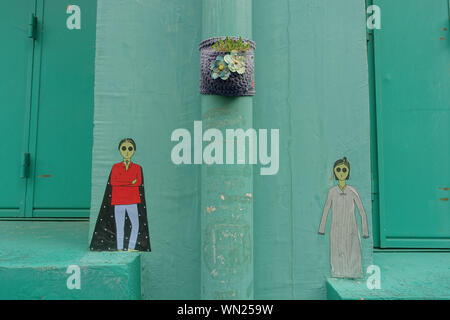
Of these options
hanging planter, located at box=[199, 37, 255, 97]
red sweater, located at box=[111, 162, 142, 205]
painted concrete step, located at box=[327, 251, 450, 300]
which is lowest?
painted concrete step, located at box=[327, 251, 450, 300]

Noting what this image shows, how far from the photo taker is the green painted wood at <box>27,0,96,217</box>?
3379mm

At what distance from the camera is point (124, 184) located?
7.82 ft

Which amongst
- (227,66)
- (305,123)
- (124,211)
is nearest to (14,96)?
(124,211)

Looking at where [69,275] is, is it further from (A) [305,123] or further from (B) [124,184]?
(A) [305,123]

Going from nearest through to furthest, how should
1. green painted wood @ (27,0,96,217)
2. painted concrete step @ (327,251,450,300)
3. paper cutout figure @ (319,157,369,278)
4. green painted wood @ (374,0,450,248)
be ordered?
painted concrete step @ (327,251,450,300), paper cutout figure @ (319,157,369,278), green painted wood @ (374,0,450,248), green painted wood @ (27,0,96,217)


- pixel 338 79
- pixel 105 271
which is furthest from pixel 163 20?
pixel 105 271

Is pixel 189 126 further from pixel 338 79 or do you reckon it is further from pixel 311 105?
pixel 338 79

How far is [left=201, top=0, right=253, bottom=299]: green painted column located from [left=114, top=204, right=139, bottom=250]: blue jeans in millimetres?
507

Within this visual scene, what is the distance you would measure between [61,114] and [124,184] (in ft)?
5.12

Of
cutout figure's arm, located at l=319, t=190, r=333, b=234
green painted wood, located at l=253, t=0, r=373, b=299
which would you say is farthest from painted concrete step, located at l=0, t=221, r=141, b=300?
cutout figure's arm, located at l=319, t=190, r=333, b=234

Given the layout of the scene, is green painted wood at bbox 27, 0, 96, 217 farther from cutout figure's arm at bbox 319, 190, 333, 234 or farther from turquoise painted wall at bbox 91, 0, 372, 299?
cutout figure's arm at bbox 319, 190, 333, 234

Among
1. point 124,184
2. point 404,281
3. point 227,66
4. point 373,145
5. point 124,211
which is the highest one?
point 227,66

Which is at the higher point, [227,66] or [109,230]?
[227,66]

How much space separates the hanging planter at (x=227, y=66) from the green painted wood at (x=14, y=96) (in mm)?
2291
